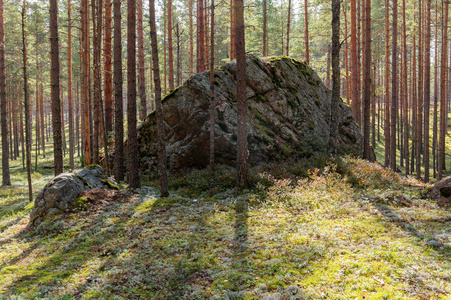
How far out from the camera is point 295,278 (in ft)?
14.5

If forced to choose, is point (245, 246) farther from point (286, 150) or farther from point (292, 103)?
point (292, 103)

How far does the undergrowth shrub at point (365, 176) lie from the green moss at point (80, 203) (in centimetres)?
917

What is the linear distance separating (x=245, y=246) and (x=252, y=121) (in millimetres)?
8707

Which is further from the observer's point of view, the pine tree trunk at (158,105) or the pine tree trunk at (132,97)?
the pine tree trunk at (132,97)

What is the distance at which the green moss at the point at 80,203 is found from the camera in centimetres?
867

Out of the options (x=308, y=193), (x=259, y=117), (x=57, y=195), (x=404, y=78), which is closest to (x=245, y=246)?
(x=308, y=193)

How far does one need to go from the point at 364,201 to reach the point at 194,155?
7714mm

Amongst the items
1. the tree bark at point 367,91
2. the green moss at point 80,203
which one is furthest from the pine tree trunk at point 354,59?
the green moss at point 80,203

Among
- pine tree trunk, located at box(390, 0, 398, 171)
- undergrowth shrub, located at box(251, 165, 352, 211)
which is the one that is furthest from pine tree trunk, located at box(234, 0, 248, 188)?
pine tree trunk, located at box(390, 0, 398, 171)

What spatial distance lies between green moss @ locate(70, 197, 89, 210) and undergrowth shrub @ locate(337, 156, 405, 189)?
9.17 meters

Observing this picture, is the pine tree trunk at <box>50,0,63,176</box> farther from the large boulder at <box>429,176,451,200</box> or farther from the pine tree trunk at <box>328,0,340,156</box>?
the large boulder at <box>429,176,451,200</box>

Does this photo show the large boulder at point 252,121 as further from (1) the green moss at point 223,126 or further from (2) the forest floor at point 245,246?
(2) the forest floor at point 245,246

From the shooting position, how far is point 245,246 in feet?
19.4

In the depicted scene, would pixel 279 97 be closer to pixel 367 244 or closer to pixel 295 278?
pixel 367 244
